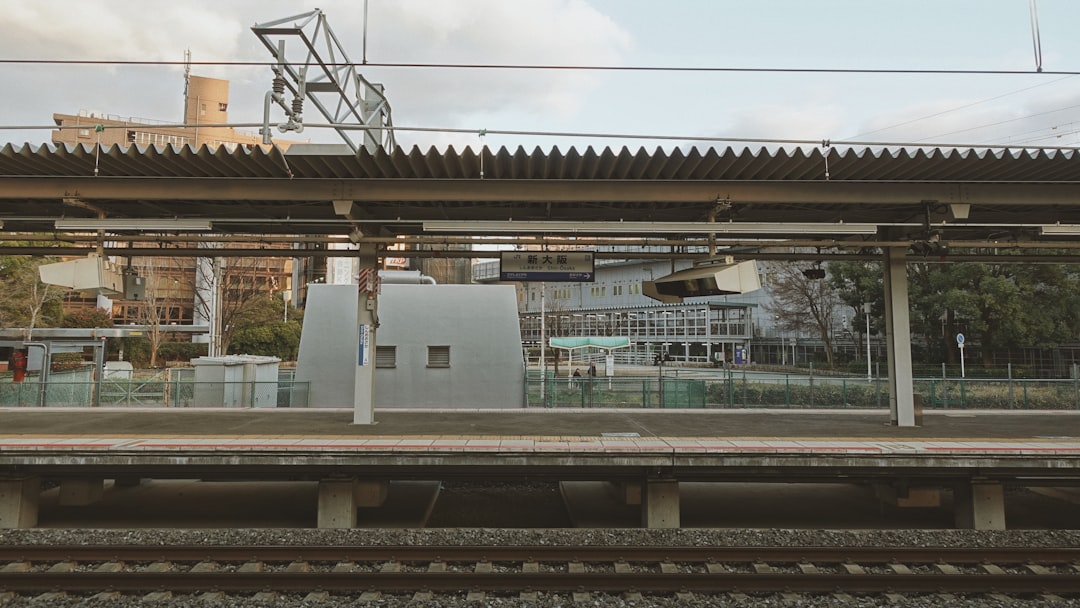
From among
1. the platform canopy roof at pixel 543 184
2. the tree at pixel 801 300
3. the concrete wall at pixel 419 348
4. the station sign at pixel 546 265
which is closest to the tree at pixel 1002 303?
the tree at pixel 801 300

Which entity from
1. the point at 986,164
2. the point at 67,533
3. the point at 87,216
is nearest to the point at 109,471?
the point at 67,533

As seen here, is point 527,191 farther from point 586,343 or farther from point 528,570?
point 586,343

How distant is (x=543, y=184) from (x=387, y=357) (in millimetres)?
10423

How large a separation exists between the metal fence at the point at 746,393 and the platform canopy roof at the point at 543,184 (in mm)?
7479

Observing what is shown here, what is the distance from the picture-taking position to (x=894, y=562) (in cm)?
684

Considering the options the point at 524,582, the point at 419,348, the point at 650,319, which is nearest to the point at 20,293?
the point at 419,348

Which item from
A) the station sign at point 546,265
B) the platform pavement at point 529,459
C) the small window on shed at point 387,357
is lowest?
the platform pavement at point 529,459

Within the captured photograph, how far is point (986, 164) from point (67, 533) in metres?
14.0

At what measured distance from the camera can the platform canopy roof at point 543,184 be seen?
803cm

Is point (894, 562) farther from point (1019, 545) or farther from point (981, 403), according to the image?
point (981, 403)

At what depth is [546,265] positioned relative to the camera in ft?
32.3

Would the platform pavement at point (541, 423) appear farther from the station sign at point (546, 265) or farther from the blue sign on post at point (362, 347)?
the station sign at point (546, 265)

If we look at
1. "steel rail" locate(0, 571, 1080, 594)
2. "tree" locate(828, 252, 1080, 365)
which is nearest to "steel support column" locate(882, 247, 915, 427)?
"steel rail" locate(0, 571, 1080, 594)

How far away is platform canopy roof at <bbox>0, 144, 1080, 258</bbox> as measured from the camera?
316 inches
